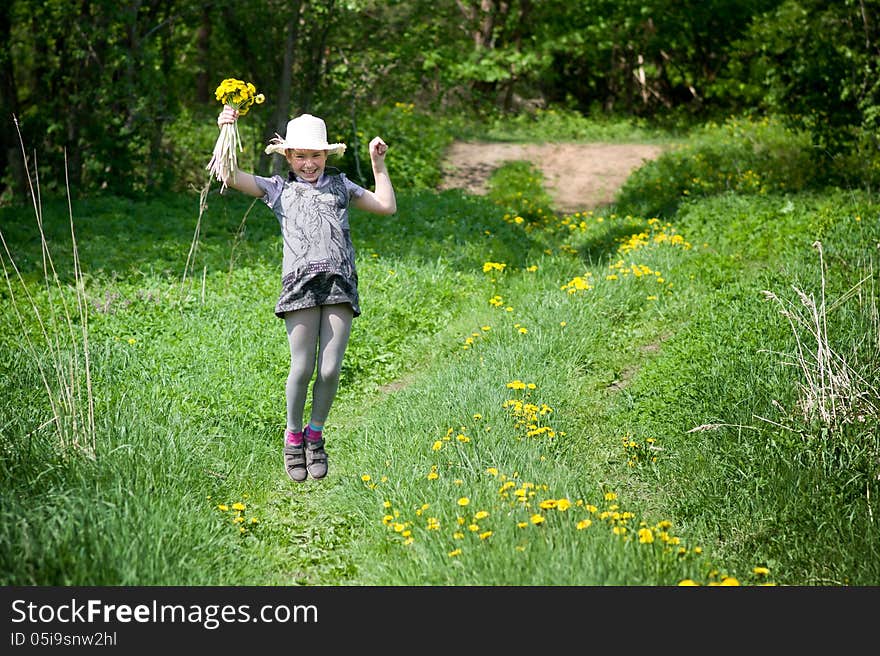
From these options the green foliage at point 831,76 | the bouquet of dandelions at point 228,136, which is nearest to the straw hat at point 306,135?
the bouquet of dandelions at point 228,136

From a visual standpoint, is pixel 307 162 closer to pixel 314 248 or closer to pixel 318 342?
pixel 314 248

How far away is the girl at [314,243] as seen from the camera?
446cm

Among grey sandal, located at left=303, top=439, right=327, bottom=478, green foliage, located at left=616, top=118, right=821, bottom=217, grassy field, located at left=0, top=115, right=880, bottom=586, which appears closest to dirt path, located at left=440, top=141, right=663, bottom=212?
green foliage, located at left=616, top=118, right=821, bottom=217

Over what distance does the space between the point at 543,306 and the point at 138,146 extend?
7.47m

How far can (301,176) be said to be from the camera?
4637 mm

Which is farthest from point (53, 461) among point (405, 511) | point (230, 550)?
point (405, 511)

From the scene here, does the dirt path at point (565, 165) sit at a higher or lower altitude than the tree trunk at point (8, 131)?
lower

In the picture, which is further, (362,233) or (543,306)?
(362,233)

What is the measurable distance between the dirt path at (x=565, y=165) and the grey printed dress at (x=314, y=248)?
366 inches

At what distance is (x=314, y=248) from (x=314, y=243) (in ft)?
0.08

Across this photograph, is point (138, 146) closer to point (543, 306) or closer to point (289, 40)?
point (289, 40)

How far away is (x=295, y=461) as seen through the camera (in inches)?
194

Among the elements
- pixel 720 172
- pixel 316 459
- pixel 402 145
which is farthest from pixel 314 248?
pixel 402 145

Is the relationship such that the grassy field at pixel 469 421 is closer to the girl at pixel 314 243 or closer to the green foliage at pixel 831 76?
the girl at pixel 314 243
